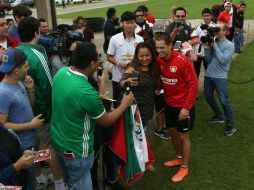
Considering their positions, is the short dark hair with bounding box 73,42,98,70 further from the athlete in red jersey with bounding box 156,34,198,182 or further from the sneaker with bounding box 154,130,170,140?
the sneaker with bounding box 154,130,170,140

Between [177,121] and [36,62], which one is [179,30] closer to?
[177,121]

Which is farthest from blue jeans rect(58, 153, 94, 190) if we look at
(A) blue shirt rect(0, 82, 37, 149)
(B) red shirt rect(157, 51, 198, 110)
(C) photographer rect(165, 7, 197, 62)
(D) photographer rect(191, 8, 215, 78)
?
(D) photographer rect(191, 8, 215, 78)

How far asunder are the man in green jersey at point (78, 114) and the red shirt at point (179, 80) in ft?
3.90

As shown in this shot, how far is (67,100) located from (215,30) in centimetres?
340

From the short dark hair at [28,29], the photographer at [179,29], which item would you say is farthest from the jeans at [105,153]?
the photographer at [179,29]

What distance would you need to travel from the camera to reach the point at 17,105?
11.3 ft

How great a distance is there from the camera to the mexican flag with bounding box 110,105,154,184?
12.9 ft

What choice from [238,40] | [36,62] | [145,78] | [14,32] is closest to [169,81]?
[145,78]

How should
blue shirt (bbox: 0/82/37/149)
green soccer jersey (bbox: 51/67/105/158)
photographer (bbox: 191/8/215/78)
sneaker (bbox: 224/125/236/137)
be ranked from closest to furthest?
green soccer jersey (bbox: 51/67/105/158), blue shirt (bbox: 0/82/37/149), sneaker (bbox: 224/125/236/137), photographer (bbox: 191/8/215/78)

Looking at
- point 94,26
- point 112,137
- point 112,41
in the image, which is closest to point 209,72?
point 112,41

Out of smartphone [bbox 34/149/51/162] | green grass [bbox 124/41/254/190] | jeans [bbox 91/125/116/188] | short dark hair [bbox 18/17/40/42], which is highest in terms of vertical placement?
short dark hair [bbox 18/17/40/42]

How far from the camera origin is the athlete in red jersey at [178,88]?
4.49 meters

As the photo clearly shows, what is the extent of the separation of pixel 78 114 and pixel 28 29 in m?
1.51

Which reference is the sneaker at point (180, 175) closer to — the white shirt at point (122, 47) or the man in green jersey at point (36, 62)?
the man in green jersey at point (36, 62)
